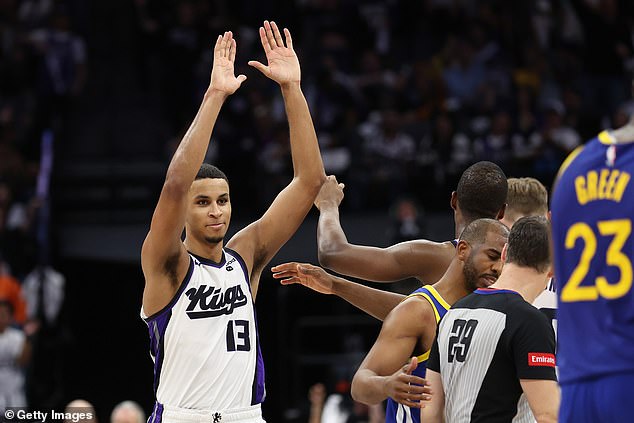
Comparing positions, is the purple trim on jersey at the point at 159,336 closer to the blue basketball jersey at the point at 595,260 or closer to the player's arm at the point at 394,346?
the player's arm at the point at 394,346

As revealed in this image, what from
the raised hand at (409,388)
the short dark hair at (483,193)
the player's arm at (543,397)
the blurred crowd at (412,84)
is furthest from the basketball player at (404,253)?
the blurred crowd at (412,84)

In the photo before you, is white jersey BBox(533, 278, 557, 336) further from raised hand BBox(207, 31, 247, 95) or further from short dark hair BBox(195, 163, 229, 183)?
raised hand BBox(207, 31, 247, 95)

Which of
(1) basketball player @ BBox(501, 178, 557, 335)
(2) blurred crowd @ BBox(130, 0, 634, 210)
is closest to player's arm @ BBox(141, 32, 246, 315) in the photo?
(1) basketball player @ BBox(501, 178, 557, 335)

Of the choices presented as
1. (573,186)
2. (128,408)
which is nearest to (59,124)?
(128,408)

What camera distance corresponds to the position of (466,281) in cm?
549

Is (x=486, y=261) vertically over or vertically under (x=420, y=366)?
over

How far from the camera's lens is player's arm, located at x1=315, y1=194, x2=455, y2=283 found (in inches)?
247

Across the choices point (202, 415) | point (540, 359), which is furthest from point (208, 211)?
point (540, 359)

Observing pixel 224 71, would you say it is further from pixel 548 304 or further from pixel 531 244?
pixel 548 304

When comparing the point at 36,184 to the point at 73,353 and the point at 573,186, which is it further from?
the point at 573,186

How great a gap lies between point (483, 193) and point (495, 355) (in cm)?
138

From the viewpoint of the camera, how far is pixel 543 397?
15.6ft

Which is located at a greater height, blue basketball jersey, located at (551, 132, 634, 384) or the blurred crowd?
the blurred crowd

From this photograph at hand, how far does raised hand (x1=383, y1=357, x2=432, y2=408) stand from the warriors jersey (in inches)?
6.3
